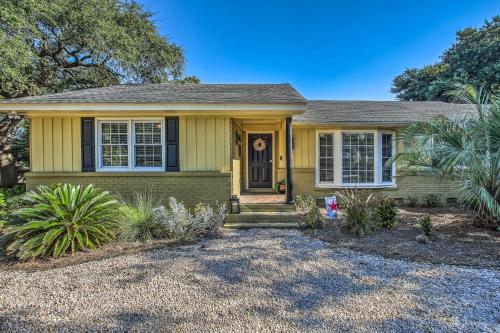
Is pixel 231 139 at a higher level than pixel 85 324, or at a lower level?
higher

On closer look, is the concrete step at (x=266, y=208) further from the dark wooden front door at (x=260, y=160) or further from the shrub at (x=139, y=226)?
the dark wooden front door at (x=260, y=160)

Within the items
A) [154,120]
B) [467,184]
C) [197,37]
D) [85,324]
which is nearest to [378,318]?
[85,324]

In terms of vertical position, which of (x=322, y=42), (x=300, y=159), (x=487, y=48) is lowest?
(x=300, y=159)

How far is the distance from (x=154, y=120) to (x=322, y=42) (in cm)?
1062

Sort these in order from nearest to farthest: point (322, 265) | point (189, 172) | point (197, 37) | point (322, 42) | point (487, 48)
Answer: point (322, 265), point (189, 172), point (322, 42), point (197, 37), point (487, 48)

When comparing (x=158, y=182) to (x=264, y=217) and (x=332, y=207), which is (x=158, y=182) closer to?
(x=264, y=217)

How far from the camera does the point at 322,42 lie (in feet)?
46.6

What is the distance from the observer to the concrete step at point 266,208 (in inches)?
290

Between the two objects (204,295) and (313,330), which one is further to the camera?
(204,295)

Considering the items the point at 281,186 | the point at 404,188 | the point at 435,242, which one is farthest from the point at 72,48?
the point at 435,242

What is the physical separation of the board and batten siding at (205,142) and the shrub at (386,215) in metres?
3.96

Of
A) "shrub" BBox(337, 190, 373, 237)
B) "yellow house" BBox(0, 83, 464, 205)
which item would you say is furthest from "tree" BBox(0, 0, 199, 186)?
"shrub" BBox(337, 190, 373, 237)

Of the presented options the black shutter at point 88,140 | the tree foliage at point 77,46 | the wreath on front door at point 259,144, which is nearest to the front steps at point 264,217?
the wreath on front door at point 259,144

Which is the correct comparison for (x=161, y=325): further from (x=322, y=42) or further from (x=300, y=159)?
(x=322, y=42)
